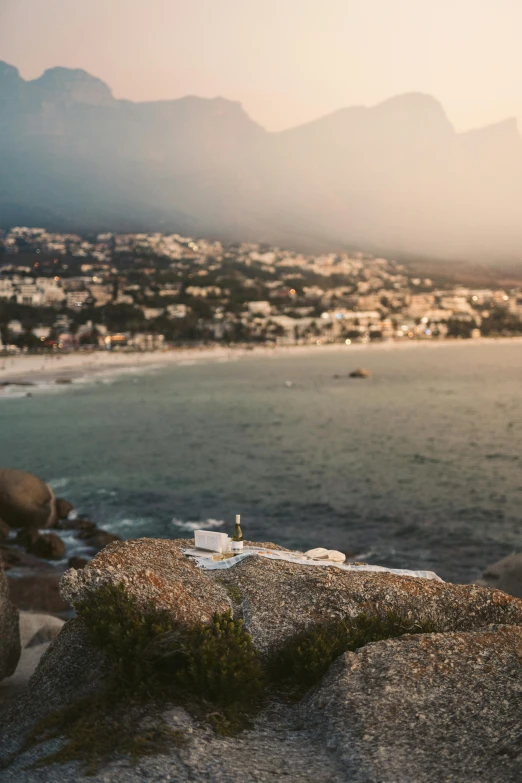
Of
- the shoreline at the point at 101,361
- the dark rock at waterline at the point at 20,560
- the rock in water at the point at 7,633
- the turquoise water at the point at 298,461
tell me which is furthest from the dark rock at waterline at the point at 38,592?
the shoreline at the point at 101,361

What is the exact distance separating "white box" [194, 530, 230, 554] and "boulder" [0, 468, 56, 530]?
16.7m

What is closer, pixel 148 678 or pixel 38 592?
pixel 148 678

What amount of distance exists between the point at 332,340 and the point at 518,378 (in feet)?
274

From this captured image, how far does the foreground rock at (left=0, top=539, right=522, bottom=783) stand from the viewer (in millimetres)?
5984

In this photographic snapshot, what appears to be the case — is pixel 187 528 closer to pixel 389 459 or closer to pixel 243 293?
pixel 389 459

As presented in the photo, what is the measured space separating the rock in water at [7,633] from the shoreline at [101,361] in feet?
212

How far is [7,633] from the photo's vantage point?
409 inches

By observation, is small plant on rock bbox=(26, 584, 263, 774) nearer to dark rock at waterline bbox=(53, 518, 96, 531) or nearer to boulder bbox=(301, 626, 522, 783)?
boulder bbox=(301, 626, 522, 783)

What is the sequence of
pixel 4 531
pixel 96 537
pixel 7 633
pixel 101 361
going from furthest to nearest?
pixel 101 361
pixel 4 531
pixel 96 537
pixel 7 633

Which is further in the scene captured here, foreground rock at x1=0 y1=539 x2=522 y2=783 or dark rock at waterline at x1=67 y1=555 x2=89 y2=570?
dark rock at waterline at x1=67 y1=555 x2=89 y2=570

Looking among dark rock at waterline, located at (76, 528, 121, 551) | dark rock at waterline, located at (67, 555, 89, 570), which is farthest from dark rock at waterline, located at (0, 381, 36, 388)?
dark rock at waterline, located at (67, 555, 89, 570)

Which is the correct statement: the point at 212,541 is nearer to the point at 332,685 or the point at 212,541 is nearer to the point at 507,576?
the point at 332,685

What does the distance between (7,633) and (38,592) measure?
8.42 metres

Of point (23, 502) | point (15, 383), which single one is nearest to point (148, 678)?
point (23, 502)
